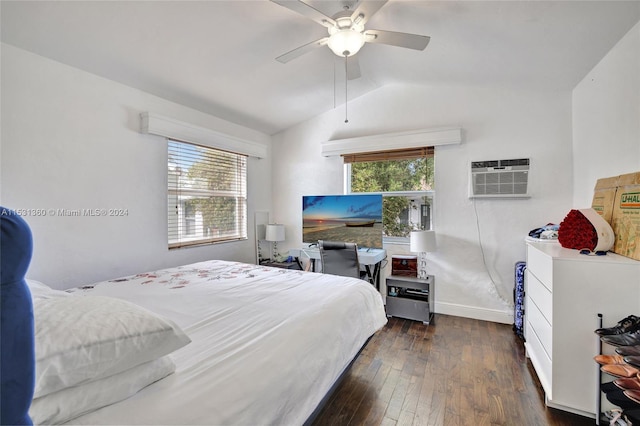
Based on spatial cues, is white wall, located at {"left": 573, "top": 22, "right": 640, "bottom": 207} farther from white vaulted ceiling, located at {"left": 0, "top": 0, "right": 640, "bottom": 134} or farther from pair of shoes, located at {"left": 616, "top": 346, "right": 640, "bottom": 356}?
Answer: pair of shoes, located at {"left": 616, "top": 346, "right": 640, "bottom": 356}

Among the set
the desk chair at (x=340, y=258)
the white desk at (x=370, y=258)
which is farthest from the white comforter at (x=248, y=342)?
the white desk at (x=370, y=258)

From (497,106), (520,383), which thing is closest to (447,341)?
(520,383)

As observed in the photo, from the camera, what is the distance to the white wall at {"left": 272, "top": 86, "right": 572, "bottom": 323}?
114 inches

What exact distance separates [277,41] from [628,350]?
294 cm

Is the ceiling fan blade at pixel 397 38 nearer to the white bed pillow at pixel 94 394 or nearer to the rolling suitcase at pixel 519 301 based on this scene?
the white bed pillow at pixel 94 394

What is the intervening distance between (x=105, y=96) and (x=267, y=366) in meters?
2.74

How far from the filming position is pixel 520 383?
2.00 meters

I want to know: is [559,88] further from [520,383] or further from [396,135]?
[520,383]

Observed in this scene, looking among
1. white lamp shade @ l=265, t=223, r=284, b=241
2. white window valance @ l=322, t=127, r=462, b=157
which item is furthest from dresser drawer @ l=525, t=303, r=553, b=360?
white lamp shade @ l=265, t=223, r=284, b=241

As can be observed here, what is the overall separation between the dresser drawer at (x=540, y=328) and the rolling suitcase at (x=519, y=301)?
48 cm

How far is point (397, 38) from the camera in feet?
6.32

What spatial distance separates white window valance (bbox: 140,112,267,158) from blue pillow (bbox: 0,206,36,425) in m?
2.58

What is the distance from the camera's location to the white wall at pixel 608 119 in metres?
1.79

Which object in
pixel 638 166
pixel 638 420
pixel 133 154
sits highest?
pixel 133 154
